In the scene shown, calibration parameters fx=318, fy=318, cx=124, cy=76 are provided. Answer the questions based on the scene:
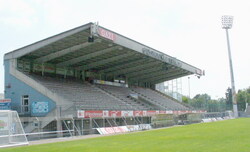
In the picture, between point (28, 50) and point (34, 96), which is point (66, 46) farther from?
point (34, 96)

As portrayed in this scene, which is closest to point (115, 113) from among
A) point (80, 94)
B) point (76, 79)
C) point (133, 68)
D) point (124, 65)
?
point (80, 94)

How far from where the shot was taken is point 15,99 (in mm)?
35281

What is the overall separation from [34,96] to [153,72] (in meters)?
26.5

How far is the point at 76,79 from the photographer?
44.1 metres

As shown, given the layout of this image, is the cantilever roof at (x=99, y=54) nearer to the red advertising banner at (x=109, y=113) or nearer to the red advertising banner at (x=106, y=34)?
the red advertising banner at (x=106, y=34)

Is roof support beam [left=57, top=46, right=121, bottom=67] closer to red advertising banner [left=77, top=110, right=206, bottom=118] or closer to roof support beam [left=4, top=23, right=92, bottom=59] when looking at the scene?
roof support beam [left=4, top=23, right=92, bottom=59]

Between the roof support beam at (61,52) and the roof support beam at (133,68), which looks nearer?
the roof support beam at (61,52)

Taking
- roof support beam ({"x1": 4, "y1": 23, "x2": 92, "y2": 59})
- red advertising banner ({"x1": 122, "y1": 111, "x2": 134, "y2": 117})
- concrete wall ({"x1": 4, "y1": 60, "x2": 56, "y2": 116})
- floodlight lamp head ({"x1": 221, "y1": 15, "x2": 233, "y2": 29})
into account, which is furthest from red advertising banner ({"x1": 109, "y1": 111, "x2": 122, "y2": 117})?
floodlight lamp head ({"x1": 221, "y1": 15, "x2": 233, "y2": 29})

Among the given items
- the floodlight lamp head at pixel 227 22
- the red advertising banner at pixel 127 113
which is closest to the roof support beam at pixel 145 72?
the red advertising banner at pixel 127 113

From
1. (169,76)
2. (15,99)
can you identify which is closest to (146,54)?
(15,99)

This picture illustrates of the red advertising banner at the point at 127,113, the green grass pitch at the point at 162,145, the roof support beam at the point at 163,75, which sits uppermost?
the roof support beam at the point at 163,75

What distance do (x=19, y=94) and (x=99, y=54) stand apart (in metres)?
10.1

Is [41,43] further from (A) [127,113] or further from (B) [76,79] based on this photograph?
(B) [76,79]

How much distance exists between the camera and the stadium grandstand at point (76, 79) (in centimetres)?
3088
